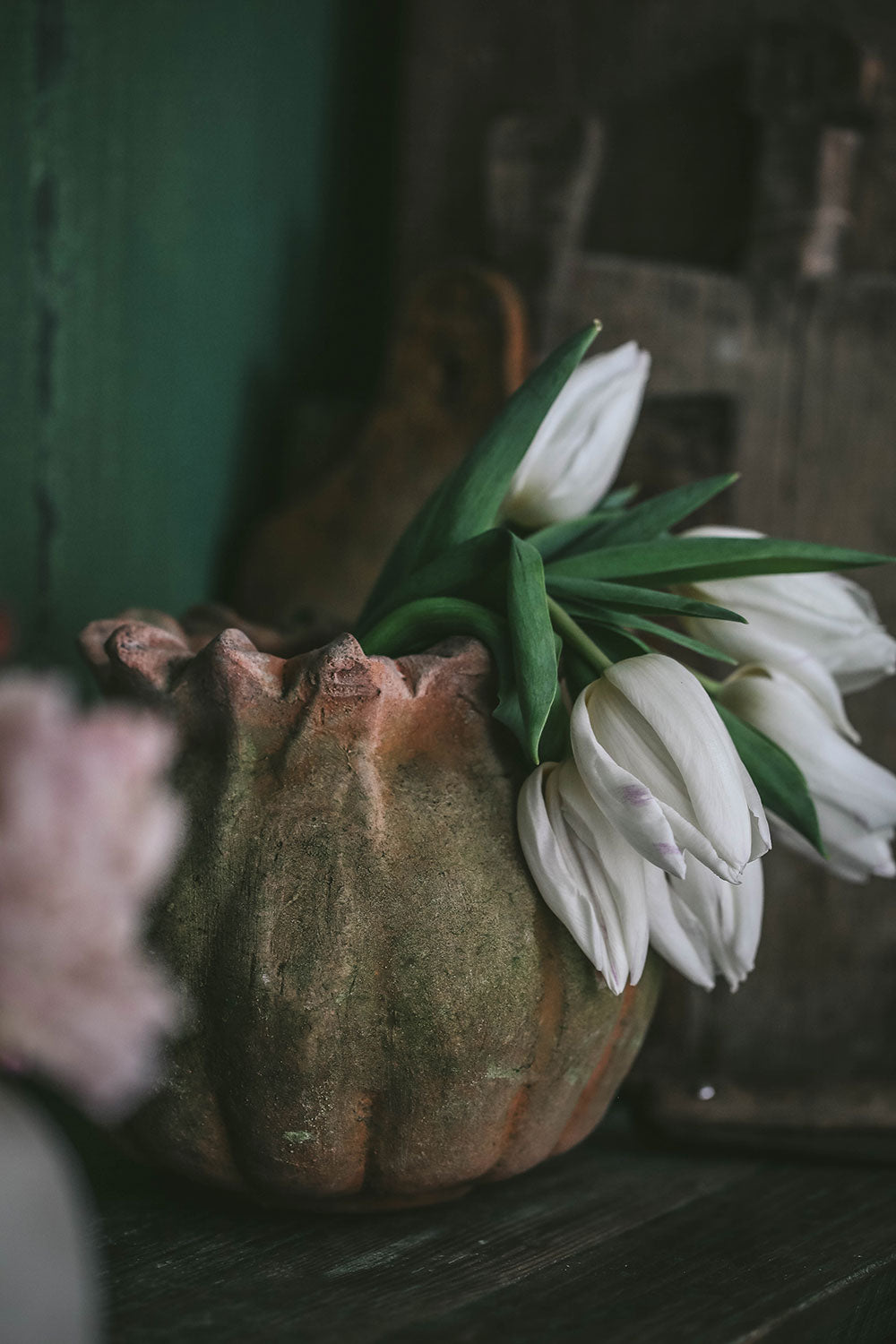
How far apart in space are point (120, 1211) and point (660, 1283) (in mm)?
243

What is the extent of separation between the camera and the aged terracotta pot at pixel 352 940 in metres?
0.49

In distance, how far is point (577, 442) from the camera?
62 centimetres

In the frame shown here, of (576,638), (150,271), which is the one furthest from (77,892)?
(150,271)

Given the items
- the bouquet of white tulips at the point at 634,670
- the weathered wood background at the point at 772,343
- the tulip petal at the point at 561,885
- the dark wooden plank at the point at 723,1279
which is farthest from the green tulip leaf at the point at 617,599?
the weathered wood background at the point at 772,343

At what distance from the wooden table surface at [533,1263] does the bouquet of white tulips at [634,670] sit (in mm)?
119

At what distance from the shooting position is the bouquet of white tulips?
477 mm

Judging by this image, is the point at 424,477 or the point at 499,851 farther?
the point at 424,477

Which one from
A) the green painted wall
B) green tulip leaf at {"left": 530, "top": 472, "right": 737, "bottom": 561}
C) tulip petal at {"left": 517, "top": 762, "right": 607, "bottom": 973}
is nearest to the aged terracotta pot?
tulip petal at {"left": 517, "top": 762, "right": 607, "bottom": 973}

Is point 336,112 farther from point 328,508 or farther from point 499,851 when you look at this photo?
point 499,851

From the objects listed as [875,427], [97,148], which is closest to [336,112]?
[97,148]

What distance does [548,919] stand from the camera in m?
0.51

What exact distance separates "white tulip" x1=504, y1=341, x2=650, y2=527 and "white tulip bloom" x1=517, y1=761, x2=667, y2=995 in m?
0.18

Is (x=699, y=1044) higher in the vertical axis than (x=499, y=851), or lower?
lower

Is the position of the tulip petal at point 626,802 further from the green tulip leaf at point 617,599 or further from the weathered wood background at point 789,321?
the weathered wood background at point 789,321
